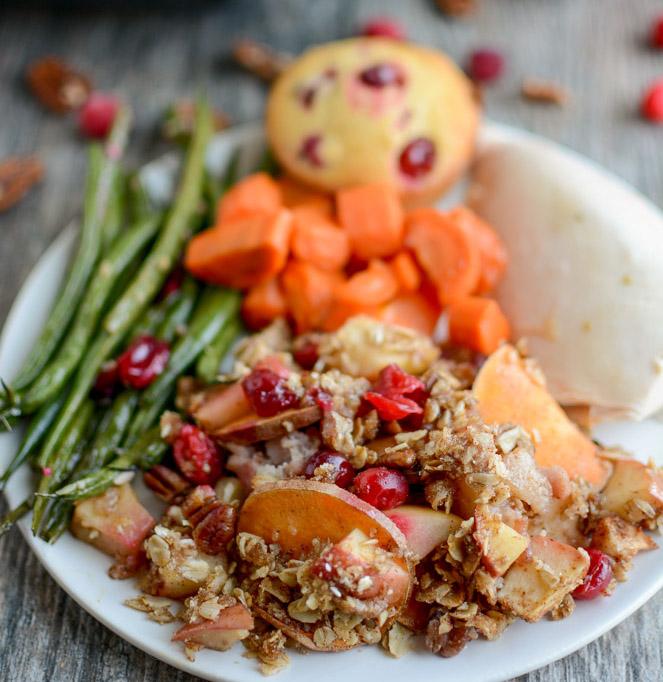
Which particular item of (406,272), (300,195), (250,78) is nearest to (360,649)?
(406,272)

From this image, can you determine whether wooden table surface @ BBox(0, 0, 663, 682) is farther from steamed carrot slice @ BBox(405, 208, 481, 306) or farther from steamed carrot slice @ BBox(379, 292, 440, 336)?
steamed carrot slice @ BBox(379, 292, 440, 336)

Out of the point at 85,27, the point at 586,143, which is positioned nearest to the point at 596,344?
the point at 586,143

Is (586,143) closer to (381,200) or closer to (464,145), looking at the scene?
(464,145)

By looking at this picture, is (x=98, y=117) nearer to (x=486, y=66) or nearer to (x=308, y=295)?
(x=308, y=295)

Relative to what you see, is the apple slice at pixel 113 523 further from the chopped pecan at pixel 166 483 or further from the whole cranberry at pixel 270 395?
the whole cranberry at pixel 270 395

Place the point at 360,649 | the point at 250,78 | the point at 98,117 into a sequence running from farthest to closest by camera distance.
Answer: the point at 250,78 < the point at 98,117 < the point at 360,649

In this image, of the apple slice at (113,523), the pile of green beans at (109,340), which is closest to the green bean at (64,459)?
the pile of green beans at (109,340)

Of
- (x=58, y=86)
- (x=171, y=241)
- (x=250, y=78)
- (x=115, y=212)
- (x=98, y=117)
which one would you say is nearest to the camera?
(x=171, y=241)
